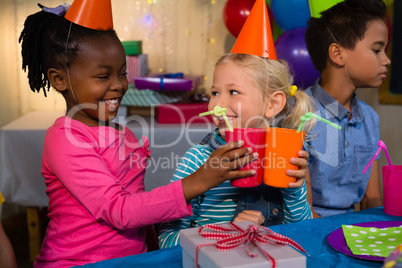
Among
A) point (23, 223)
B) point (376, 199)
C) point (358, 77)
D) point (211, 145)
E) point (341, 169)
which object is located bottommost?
point (23, 223)

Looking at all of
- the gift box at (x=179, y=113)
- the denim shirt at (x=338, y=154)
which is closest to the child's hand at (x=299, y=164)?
the denim shirt at (x=338, y=154)

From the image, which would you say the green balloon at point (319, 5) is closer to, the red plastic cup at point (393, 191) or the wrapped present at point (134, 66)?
the red plastic cup at point (393, 191)

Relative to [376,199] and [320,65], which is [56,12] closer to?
[320,65]

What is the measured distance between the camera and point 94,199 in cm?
91

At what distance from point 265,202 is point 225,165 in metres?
0.30

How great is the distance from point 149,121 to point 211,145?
1.13 metres

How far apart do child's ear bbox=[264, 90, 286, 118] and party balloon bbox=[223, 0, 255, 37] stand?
1178mm

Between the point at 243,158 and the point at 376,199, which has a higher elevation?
the point at 243,158

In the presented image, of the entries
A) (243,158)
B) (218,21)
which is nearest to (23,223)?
(218,21)

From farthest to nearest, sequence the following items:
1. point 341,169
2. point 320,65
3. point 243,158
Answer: point 320,65, point 341,169, point 243,158

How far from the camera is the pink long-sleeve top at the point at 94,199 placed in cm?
88

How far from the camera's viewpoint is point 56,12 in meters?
1.03

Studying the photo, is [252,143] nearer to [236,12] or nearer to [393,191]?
[393,191]

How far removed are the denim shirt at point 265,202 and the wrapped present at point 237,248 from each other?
1.21 feet
